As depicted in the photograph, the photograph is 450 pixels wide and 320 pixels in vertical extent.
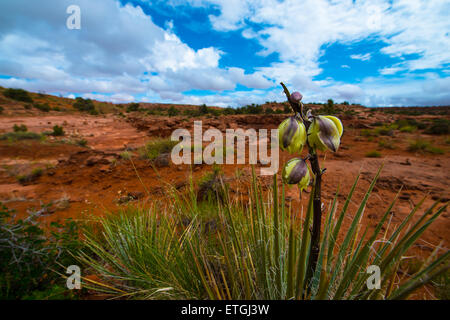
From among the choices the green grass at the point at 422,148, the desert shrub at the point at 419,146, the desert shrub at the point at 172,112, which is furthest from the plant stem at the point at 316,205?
the desert shrub at the point at 172,112

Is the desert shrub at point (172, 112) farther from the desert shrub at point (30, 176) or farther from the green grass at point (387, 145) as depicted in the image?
the green grass at point (387, 145)

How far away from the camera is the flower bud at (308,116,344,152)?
29.2 inches

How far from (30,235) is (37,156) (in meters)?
7.81

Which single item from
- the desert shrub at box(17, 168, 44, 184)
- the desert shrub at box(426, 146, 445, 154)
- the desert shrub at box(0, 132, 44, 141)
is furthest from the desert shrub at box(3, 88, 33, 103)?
the desert shrub at box(426, 146, 445, 154)

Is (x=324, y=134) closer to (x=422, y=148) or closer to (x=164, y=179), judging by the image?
(x=164, y=179)

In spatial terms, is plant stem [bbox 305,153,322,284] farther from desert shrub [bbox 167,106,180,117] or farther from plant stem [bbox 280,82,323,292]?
desert shrub [bbox 167,106,180,117]

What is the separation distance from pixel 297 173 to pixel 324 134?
0.59 feet

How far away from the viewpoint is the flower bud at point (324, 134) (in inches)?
29.2

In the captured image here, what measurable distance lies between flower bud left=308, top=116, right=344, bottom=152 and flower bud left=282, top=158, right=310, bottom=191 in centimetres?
10

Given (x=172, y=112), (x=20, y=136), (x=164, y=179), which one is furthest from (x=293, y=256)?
(x=172, y=112)

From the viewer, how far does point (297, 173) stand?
30.8 inches

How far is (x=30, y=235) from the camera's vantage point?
1.89 meters
